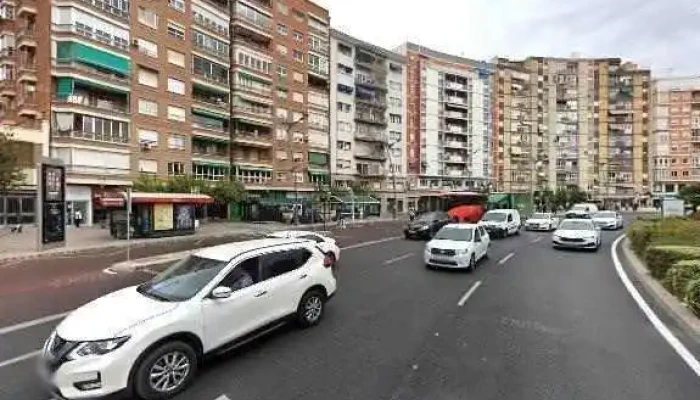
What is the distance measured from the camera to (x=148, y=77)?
141 ft

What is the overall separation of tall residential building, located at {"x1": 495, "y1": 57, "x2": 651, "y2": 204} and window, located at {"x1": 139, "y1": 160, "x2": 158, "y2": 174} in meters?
83.3

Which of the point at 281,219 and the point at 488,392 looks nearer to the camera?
the point at 488,392

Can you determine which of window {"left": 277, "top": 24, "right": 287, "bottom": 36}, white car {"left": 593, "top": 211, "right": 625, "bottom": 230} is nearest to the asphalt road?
white car {"left": 593, "top": 211, "right": 625, "bottom": 230}

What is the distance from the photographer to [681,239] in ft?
45.8

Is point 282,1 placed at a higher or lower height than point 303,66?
higher

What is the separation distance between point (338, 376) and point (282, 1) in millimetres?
60486

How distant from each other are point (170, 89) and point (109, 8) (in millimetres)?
8744

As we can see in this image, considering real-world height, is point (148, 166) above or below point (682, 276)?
above

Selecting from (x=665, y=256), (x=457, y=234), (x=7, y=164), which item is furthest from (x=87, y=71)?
(x=665, y=256)

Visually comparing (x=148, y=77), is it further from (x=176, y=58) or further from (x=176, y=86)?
(x=176, y=58)

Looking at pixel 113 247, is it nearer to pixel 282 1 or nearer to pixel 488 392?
pixel 488 392

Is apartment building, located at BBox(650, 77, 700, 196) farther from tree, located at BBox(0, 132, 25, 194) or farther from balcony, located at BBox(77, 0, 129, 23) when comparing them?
tree, located at BBox(0, 132, 25, 194)

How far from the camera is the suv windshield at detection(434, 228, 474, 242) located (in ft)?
47.8

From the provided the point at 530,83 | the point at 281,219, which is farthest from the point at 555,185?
the point at 281,219
